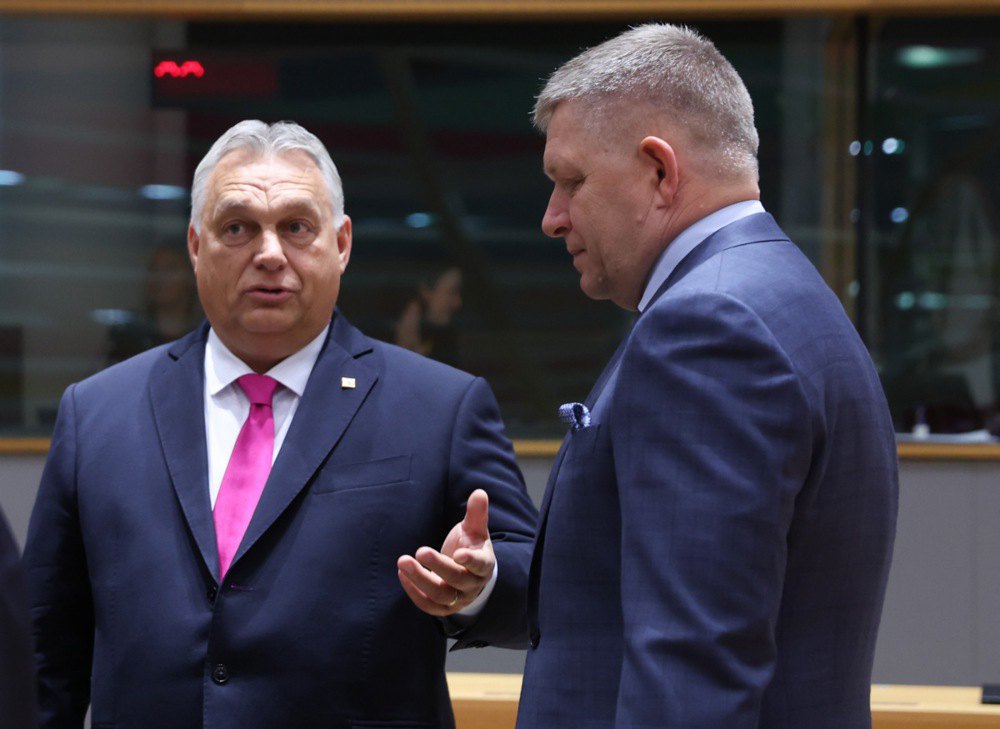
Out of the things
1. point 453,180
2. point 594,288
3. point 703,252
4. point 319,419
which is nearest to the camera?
point 703,252

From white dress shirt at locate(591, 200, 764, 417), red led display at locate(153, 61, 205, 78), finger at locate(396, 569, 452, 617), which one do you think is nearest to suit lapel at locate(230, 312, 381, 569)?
finger at locate(396, 569, 452, 617)

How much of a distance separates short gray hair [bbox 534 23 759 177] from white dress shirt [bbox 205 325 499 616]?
0.84 meters

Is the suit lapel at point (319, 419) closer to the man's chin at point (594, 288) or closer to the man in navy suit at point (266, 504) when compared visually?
the man in navy suit at point (266, 504)

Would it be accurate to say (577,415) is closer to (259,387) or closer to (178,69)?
(259,387)

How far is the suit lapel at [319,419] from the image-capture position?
2152 mm

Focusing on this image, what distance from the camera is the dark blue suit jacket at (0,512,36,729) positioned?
1293 mm

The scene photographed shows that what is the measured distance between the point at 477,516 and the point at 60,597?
30.8 inches

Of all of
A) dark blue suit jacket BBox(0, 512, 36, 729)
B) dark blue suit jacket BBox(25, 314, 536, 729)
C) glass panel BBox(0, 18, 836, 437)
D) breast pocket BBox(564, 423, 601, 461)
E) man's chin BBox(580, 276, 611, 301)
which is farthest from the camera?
glass panel BBox(0, 18, 836, 437)

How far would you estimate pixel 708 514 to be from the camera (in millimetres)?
1391

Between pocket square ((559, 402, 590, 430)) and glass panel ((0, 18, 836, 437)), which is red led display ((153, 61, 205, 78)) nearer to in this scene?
glass panel ((0, 18, 836, 437))

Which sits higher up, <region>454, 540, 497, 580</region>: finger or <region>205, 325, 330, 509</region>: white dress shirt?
<region>205, 325, 330, 509</region>: white dress shirt

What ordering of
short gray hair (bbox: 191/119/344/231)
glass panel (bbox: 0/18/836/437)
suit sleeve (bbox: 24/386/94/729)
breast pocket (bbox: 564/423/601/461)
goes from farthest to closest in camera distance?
glass panel (bbox: 0/18/836/437)
short gray hair (bbox: 191/119/344/231)
suit sleeve (bbox: 24/386/94/729)
breast pocket (bbox: 564/423/601/461)

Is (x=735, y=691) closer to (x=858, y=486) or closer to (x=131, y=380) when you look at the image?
(x=858, y=486)

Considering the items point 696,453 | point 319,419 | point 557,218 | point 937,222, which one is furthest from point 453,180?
point 696,453
